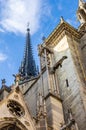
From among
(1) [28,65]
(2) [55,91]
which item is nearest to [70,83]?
(2) [55,91]

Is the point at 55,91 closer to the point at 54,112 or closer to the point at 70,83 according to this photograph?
the point at 70,83

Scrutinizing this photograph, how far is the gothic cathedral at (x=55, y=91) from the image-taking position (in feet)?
47.2

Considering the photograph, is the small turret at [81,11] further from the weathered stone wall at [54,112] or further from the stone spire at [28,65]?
the stone spire at [28,65]

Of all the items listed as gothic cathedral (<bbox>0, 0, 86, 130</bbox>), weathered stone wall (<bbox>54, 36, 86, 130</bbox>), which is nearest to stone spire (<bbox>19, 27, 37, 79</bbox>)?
gothic cathedral (<bbox>0, 0, 86, 130</bbox>)

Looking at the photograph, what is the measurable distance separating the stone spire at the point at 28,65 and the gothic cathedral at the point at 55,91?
13484mm

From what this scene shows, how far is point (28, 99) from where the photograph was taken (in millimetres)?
20859

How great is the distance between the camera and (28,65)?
41.7 metres

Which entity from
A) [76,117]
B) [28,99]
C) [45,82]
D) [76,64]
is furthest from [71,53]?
[76,117]

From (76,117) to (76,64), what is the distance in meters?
4.84

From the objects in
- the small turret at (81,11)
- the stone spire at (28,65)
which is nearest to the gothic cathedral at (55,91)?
the small turret at (81,11)

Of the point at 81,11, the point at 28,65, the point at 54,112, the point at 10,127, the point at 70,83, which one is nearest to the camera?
the point at 10,127

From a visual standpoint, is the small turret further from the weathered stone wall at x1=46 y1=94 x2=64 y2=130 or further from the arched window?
the arched window

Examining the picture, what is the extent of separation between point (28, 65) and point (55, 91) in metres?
23.4

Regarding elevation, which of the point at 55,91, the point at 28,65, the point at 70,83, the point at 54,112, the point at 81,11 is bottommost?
the point at 54,112
